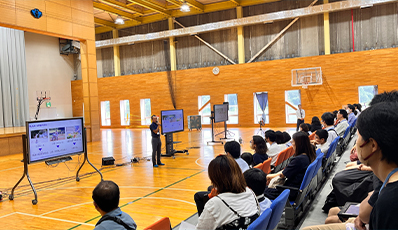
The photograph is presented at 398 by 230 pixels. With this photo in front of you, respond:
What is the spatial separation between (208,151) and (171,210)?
20.5 feet

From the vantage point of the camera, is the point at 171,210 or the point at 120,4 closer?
the point at 171,210

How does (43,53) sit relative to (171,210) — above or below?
above

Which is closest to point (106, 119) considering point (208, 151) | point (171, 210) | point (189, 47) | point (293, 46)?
point (189, 47)

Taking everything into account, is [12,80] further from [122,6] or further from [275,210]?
[275,210]

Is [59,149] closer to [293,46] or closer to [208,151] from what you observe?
[208,151]

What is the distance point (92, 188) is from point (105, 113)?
20566mm

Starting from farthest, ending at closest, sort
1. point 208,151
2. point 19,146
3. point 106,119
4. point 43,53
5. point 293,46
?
point 106,119 → point 43,53 → point 293,46 → point 19,146 → point 208,151

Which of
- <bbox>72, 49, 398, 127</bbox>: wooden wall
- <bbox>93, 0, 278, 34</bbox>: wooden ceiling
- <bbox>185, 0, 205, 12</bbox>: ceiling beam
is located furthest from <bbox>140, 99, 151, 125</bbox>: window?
<bbox>185, 0, 205, 12</bbox>: ceiling beam

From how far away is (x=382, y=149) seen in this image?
4.20 ft

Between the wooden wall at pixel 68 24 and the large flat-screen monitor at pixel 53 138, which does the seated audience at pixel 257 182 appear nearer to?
the large flat-screen monitor at pixel 53 138

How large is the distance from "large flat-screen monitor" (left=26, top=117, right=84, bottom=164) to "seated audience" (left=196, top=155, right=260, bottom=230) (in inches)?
183

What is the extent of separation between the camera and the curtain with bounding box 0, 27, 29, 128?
18062mm

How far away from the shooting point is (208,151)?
11.2 meters

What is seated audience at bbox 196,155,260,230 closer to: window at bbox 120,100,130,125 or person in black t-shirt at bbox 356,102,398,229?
person in black t-shirt at bbox 356,102,398,229
